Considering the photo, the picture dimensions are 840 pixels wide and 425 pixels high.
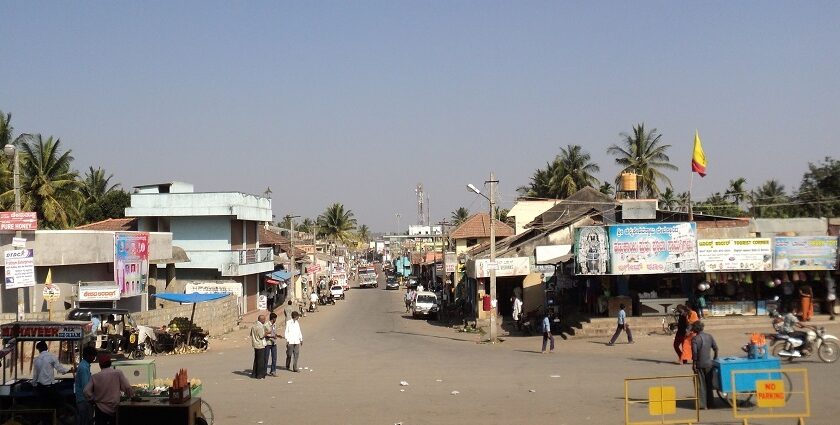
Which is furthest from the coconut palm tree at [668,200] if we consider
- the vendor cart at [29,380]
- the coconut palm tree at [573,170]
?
the vendor cart at [29,380]

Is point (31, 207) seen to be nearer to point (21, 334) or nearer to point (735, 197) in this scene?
point (21, 334)

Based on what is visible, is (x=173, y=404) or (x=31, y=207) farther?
(x=31, y=207)

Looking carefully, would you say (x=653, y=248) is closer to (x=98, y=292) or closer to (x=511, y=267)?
(x=511, y=267)

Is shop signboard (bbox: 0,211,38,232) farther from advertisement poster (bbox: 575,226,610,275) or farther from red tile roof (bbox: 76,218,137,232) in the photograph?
red tile roof (bbox: 76,218,137,232)

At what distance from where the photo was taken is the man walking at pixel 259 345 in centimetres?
1908

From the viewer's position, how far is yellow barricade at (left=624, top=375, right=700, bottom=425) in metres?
12.0

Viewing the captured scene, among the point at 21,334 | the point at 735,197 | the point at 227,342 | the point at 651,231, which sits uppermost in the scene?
the point at 735,197

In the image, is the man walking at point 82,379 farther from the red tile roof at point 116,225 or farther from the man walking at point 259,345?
the red tile roof at point 116,225

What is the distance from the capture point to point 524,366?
21.5 meters

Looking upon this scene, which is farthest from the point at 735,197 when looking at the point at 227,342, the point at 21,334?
the point at 21,334

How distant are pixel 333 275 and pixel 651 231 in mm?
64036

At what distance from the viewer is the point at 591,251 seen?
97.5ft

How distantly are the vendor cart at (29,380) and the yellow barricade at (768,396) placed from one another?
34.6 feet

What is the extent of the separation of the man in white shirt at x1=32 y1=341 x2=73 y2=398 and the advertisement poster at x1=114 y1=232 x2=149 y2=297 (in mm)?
21481
